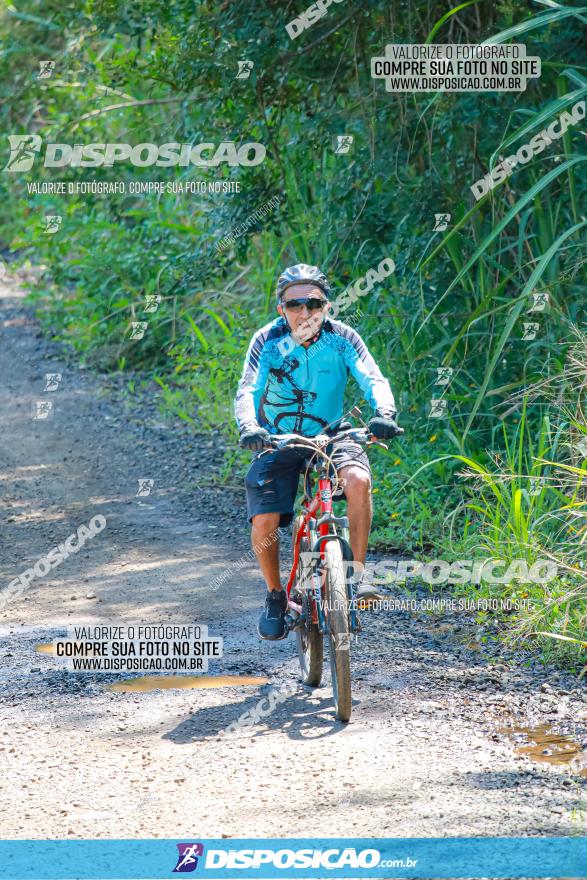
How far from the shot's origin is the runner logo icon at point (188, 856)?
13.1 feet

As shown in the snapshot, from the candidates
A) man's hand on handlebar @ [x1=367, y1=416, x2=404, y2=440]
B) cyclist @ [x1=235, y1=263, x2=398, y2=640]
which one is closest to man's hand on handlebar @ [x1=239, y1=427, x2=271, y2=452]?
cyclist @ [x1=235, y1=263, x2=398, y2=640]

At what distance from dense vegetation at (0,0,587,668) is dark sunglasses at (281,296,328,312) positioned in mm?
1553

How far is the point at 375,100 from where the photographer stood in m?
8.67

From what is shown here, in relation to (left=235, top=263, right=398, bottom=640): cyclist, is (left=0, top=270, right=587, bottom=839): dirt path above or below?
below

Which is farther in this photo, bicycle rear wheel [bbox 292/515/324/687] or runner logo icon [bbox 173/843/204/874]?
bicycle rear wheel [bbox 292/515/324/687]

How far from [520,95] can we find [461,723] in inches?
186

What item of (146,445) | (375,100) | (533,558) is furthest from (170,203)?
(533,558)

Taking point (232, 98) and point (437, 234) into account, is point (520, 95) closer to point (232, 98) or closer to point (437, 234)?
point (437, 234)

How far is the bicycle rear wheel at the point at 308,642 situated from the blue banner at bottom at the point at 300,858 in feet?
4.81

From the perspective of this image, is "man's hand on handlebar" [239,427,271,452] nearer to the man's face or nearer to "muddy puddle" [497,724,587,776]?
the man's face

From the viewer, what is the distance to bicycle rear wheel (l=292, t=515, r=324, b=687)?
5414mm

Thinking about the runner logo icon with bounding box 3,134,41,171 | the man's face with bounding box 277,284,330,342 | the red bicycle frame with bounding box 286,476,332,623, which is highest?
the runner logo icon with bounding box 3,134,41,171

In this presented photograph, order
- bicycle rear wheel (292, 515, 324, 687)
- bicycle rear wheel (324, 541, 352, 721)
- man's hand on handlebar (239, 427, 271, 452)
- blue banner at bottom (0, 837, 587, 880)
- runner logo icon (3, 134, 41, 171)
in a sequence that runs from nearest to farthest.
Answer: blue banner at bottom (0, 837, 587, 880)
bicycle rear wheel (324, 541, 352, 721)
man's hand on handlebar (239, 427, 271, 452)
bicycle rear wheel (292, 515, 324, 687)
runner logo icon (3, 134, 41, 171)

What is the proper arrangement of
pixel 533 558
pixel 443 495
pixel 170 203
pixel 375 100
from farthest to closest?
pixel 170 203, pixel 375 100, pixel 443 495, pixel 533 558
